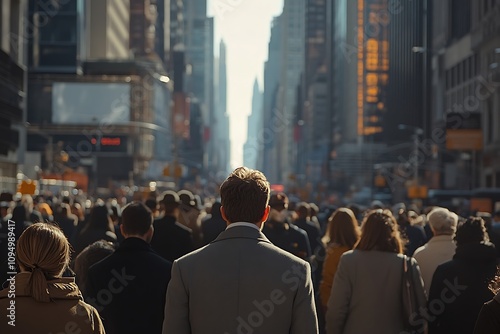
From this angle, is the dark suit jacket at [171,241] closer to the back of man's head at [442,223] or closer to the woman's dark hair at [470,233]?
the back of man's head at [442,223]

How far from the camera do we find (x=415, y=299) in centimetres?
796

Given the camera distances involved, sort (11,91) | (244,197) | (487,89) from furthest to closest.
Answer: (487,89) → (11,91) → (244,197)

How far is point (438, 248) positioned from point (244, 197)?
5.22 m

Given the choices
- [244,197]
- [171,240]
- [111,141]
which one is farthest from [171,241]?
[111,141]

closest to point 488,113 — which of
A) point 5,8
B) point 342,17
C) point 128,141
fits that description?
point 5,8

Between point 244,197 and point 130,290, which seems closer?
point 244,197

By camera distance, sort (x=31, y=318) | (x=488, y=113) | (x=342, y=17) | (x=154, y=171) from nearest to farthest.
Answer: (x=31, y=318) < (x=488, y=113) < (x=154, y=171) < (x=342, y=17)

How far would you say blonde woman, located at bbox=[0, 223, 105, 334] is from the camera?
491 centimetres

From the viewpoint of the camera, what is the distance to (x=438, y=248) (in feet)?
32.9

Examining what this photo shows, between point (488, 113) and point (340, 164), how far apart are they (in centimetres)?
7414

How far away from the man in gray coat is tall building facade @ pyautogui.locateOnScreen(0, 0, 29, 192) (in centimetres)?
5759

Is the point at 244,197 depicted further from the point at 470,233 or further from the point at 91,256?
the point at 470,233

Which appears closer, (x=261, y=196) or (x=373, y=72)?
(x=261, y=196)

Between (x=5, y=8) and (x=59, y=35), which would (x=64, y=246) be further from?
(x=59, y=35)
